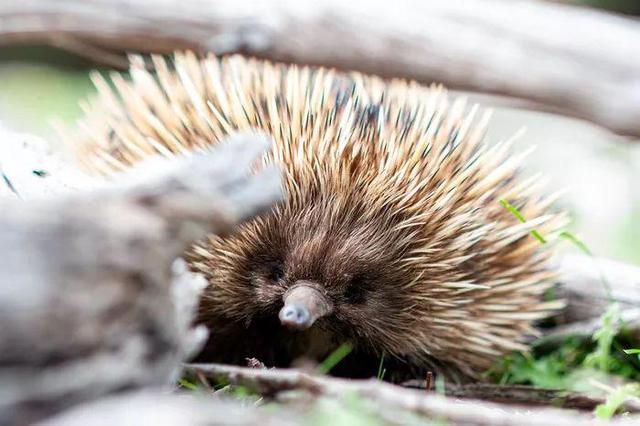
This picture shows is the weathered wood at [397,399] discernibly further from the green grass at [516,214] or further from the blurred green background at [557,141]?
the blurred green background at [557,141]

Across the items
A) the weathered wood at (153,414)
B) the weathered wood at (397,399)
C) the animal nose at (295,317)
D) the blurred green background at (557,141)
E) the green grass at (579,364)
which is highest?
the blurred green background at (557,141)

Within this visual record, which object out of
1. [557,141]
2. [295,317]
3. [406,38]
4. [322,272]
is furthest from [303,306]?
[557,141]

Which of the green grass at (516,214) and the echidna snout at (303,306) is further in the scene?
the green grass at (516,214)

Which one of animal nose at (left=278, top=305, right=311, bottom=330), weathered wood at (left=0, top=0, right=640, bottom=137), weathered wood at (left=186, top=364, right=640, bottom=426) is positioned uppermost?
weathered wood at (left=0, top=0, right=640, bottom=137)

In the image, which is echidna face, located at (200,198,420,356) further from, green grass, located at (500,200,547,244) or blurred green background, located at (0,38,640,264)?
blurred green background, located at (0,38,640,264)

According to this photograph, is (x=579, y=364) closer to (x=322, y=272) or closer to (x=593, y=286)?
(x=593, y=286)

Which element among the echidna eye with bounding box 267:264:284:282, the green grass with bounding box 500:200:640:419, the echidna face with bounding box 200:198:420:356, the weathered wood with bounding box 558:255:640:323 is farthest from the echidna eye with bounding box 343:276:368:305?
A: the weathered wood with bounding box 558:255:640:323

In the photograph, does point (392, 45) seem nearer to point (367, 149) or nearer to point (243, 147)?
point (367, 149)

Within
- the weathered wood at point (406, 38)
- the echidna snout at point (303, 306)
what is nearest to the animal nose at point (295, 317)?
the echidna snout at point (303, 306)
